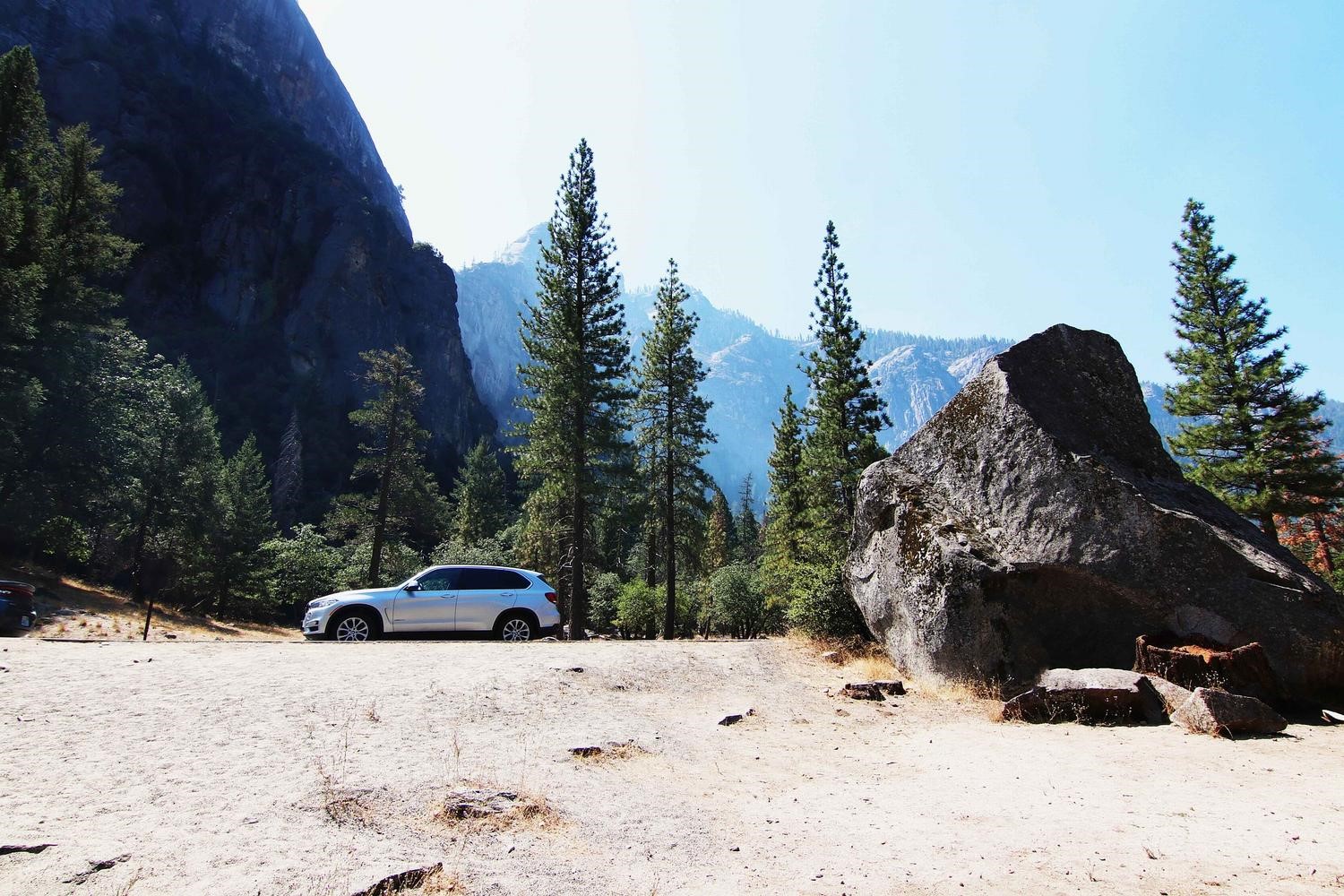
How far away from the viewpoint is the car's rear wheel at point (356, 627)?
13414 millimetres

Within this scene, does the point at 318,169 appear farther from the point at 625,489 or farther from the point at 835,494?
the point at 835,494

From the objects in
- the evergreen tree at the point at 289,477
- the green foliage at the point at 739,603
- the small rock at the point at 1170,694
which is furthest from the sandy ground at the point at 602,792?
the evergreen tree at the point at 289,477

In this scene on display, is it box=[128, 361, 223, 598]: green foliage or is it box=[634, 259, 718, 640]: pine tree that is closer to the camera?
box=[634, 259, 718, 640]: pine tree

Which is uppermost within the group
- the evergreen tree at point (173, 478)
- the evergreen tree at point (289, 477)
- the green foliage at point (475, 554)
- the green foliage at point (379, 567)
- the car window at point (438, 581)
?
the evergreen tree at point (289, 477)

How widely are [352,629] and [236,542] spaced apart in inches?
1240

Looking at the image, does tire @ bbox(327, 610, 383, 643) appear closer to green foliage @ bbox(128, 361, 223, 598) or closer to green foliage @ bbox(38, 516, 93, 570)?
green foliage @ bbox(38, 516, 93, 570)

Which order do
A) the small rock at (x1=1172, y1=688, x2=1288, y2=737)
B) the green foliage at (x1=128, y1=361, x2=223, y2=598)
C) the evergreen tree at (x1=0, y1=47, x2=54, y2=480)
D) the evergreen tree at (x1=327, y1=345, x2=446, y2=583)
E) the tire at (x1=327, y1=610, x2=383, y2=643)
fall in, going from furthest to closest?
the green foliage at (x1=128, y1=361, x2=223, y2=598)
the evergreen tree at (x1=327, y1=345, x2=446, y2=583)
the evergreen tree at (x1=0, y1=47, x2=54, y2=480)
the tire at (x1=327, y1=610, x2=383, y2=643)
the small rock at (x1=1172, y1=688, x2=1288, y2=737)

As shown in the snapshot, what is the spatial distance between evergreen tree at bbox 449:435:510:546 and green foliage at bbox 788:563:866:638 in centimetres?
4298

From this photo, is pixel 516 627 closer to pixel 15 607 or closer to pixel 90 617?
pixel 15 607

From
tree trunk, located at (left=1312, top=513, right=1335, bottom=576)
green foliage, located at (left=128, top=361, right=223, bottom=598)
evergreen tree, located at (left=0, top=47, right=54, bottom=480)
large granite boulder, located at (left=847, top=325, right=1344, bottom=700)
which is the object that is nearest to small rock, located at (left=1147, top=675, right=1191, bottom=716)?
large granite boulder, located at (left=847, top=325, right=1344, bottom=700)

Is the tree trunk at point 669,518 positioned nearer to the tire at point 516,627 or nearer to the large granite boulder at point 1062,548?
the tire at point 516,627

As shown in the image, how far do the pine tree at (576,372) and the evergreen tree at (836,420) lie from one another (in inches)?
308

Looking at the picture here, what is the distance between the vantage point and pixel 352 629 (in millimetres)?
13469

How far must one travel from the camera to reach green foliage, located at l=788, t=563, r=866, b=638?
15.1 metres
